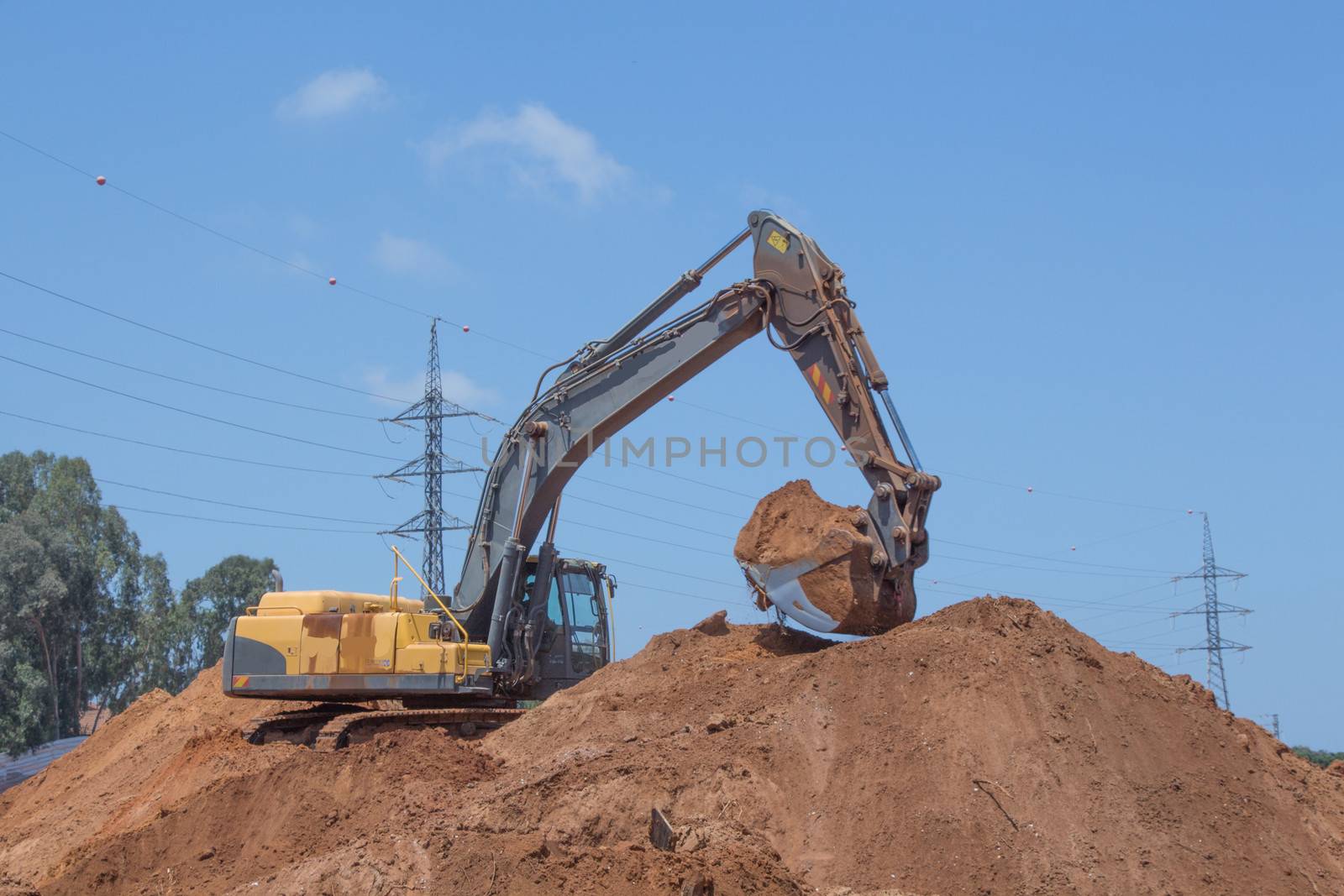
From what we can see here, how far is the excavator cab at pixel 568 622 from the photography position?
1484 cm

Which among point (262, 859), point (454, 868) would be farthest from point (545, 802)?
point (262, 859)

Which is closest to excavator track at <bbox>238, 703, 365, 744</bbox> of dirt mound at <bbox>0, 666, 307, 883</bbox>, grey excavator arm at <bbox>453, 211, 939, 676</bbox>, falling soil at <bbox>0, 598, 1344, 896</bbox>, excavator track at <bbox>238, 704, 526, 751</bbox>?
excavator track at <bbox>238, 704, 526, 751</bbox>

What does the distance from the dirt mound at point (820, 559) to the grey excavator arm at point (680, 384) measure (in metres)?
0.19

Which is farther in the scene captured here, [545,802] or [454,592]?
[454,592]

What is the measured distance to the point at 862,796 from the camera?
9.90 metres

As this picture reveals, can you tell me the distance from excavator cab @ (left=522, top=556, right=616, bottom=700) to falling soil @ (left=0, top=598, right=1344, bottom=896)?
196cm

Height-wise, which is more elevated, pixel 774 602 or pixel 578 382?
pixel 578 382

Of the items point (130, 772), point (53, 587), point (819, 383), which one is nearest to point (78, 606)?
point (53, 587)

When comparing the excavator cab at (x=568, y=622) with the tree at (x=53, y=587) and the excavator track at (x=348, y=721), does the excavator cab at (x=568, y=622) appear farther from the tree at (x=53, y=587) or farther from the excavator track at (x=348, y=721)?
the tree at (x=53, y=587)

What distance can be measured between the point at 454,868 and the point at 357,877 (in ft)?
3.05

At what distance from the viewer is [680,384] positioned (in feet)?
45.3

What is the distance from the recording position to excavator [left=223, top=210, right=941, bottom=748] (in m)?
12.3

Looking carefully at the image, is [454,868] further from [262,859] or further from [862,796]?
[862,796]

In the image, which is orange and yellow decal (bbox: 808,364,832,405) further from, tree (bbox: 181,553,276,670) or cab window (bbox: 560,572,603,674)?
tree (bbox: 181,553,276,670)
